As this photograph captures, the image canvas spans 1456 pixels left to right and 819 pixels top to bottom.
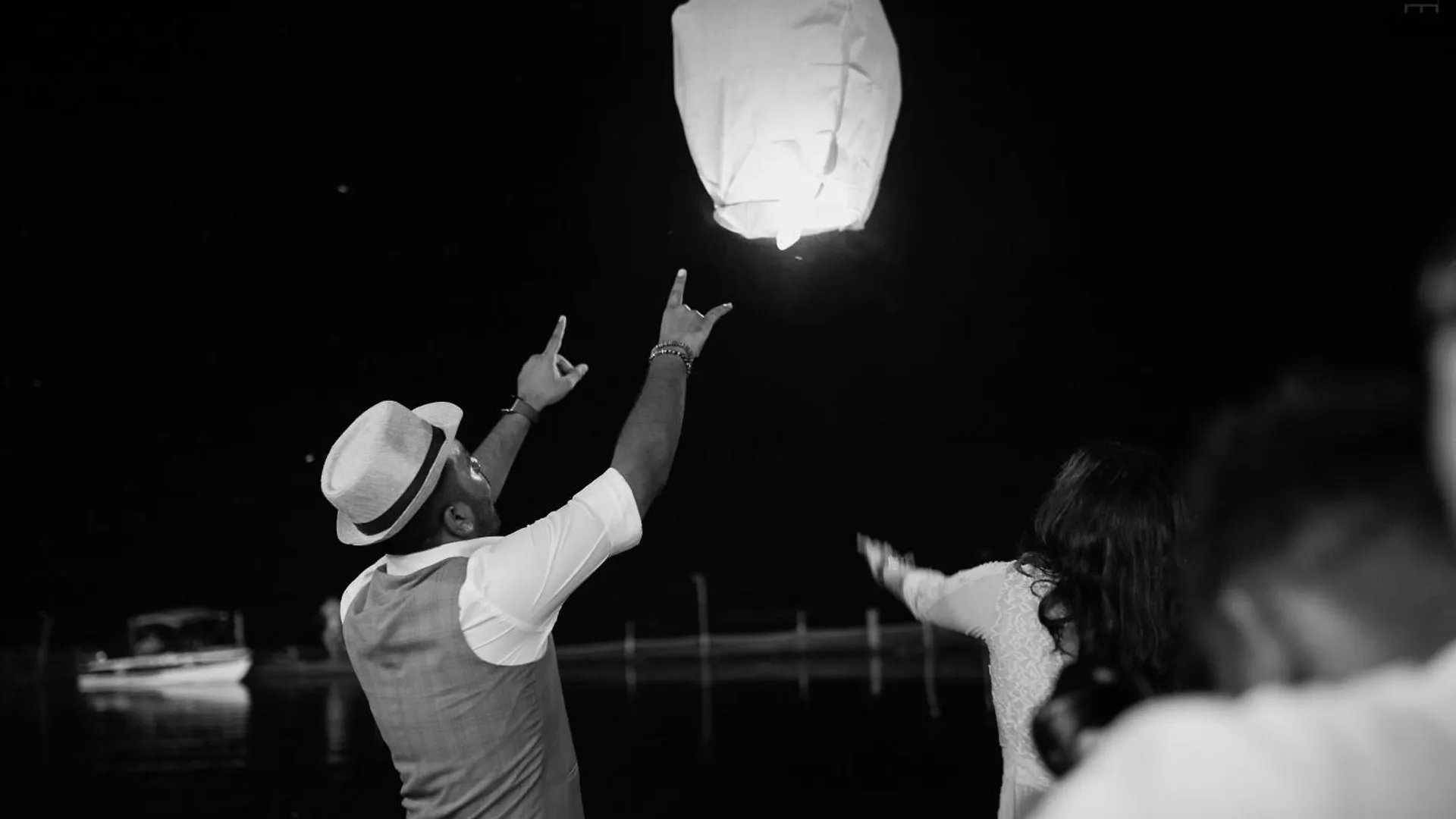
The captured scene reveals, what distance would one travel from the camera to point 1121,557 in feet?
6.54

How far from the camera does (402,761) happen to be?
2074 millimetres

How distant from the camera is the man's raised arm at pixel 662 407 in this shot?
6.40 feet

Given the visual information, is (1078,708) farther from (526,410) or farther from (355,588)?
(526,410)

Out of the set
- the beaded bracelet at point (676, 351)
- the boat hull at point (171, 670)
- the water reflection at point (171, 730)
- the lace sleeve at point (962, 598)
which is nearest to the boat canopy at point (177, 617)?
the boat hull at point (171, 670)

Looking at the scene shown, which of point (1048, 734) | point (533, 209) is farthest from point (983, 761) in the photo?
point (533, 209)

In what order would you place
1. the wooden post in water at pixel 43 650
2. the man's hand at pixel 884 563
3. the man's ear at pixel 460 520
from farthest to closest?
the wooden post in water at pixel 43 650, the man's hand at pixel 884 563, the man's ear at pixel 460 520

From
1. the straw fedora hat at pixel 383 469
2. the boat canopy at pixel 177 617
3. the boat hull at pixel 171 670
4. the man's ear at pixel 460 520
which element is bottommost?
the boat hull at pixel 171 670

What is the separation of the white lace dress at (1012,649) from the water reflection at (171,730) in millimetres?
8259

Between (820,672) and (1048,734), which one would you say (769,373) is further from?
(1048,734)

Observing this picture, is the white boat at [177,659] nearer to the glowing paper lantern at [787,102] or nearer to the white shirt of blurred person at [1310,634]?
the glowing paper lantern at [787,102]

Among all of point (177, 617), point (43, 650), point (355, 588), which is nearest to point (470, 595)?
point (355, 588)

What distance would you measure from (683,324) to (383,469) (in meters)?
0.60

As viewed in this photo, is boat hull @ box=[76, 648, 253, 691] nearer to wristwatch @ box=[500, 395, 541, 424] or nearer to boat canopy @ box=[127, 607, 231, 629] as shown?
boat canopy @ box=[127, 607, 231, 629]

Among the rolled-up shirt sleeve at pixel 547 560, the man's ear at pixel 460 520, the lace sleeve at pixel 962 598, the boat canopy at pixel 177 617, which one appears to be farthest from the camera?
the boat canopy at pixel 177 617
